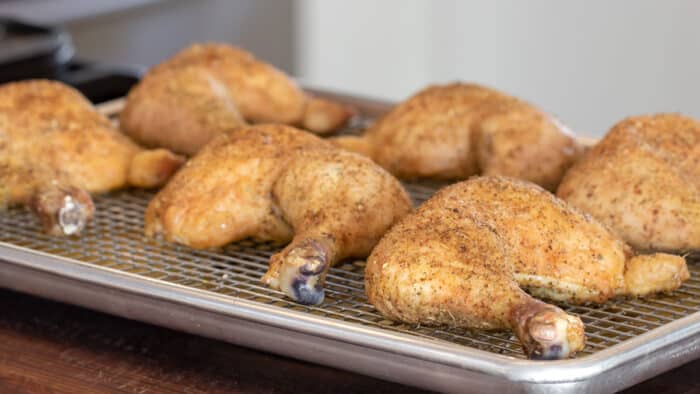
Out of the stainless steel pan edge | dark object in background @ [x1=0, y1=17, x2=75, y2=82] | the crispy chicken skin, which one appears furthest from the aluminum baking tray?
dark object in background @ [x1=0, y1=17, x2=75, y2=82]

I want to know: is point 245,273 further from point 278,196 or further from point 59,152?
point 59,152

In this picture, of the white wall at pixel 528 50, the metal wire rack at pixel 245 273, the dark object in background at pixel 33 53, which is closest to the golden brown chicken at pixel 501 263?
the metal wire rack at pixel 245 273

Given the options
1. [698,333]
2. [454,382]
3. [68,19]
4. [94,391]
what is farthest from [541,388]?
[68,19]

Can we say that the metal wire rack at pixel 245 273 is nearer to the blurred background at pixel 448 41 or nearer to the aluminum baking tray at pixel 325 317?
the aluminum baking tray at pixel 325 317

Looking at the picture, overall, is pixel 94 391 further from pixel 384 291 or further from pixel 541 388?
pixel 541 388

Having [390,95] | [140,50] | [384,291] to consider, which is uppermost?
[384,291]

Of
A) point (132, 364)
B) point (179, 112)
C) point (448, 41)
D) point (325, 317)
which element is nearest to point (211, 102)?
point (179, 112)

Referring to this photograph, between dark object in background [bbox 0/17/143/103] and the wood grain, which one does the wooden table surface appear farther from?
dark object in background [bbox 0/17/143/103]
